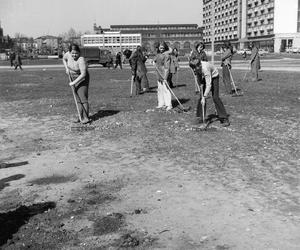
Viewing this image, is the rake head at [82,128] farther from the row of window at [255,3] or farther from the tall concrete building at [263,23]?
the row of window at [255,3]

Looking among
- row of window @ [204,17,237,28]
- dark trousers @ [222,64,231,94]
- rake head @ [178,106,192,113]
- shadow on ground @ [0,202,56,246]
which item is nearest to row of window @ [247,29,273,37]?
row of window @ [204,17,237,28]

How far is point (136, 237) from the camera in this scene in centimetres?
443

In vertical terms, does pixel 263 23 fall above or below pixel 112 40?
above

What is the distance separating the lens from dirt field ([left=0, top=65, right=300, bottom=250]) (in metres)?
4.47

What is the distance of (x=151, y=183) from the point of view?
20.3ft

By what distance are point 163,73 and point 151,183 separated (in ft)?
20.5

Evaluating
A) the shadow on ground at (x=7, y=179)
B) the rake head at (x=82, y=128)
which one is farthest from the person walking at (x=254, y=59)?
the shadow on ground at (x=7, y=179)

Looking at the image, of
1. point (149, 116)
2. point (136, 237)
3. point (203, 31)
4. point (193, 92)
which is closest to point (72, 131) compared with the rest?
point (149, 116)

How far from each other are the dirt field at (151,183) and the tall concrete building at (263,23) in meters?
91.1

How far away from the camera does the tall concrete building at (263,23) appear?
110 metres

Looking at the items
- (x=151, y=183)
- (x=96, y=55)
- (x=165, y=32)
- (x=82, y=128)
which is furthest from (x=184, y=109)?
(x=165, y=32)

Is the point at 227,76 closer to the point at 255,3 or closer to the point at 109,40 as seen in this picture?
the point at 109,40

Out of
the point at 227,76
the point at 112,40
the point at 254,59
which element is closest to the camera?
the point at 227,76

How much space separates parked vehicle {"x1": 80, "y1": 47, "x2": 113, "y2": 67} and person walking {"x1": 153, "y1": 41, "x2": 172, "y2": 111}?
30.8 meters
